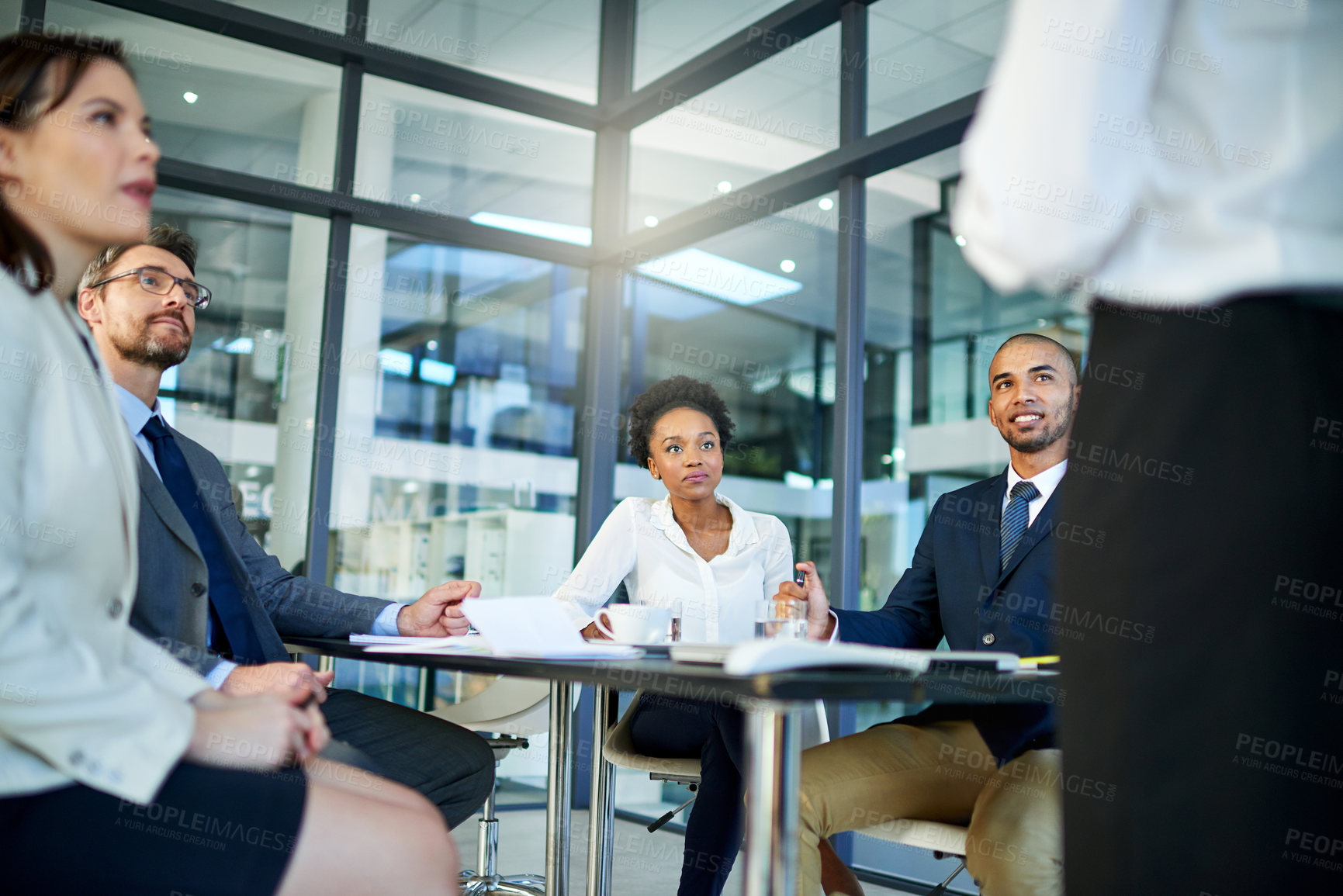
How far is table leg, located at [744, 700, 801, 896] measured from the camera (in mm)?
1064

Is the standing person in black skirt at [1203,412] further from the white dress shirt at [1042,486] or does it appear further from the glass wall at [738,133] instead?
the glass wall at [738,133]

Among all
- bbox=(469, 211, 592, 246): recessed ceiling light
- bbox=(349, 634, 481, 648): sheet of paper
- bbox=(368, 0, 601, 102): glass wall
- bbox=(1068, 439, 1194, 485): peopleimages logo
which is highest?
bbox=(368, 0, 601, 102): glass wall

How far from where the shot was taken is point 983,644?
220 centimetres

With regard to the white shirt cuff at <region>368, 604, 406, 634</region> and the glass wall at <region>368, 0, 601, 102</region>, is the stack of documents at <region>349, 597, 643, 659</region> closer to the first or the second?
the white shirt cuff at <region>368, 604, 406, 634</region>

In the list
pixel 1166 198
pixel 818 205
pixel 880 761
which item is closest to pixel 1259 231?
pixel 1166 198

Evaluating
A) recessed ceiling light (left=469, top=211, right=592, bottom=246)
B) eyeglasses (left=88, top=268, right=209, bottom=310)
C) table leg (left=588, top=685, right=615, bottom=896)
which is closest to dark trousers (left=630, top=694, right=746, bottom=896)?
table leg (left=588, top=685, right=615, bottom=896)

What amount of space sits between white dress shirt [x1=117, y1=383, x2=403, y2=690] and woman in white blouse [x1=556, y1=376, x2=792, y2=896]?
0.45 m

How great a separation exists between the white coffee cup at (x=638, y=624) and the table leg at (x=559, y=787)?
438 mm

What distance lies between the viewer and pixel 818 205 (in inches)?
164

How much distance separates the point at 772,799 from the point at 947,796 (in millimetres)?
1023

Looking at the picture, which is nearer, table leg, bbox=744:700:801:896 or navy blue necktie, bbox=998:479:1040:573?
table leg, bbox=744:700:801:896

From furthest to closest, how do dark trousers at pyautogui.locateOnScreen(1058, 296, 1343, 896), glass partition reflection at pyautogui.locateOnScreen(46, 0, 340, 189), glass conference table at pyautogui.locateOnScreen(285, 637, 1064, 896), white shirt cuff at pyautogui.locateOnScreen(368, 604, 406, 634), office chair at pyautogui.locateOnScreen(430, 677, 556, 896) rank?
glass partition reflection at pyautogui.locateOnScreen(46, 0, 340, 189), office chair at pyautogui.locateOnScreen(430, 677, 556, 896), white shirt cuff at pyautogui.locateOnScreen(368, 604, 406, 634), glass conference table at pyautogui.locateOnScreen(285, 637, 1064, 896), dark trousers at pyautogui.locateOnScreen(1058, 296, 1343, 896)

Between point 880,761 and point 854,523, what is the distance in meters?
1.85

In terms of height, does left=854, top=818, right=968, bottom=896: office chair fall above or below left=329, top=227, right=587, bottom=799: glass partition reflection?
below
